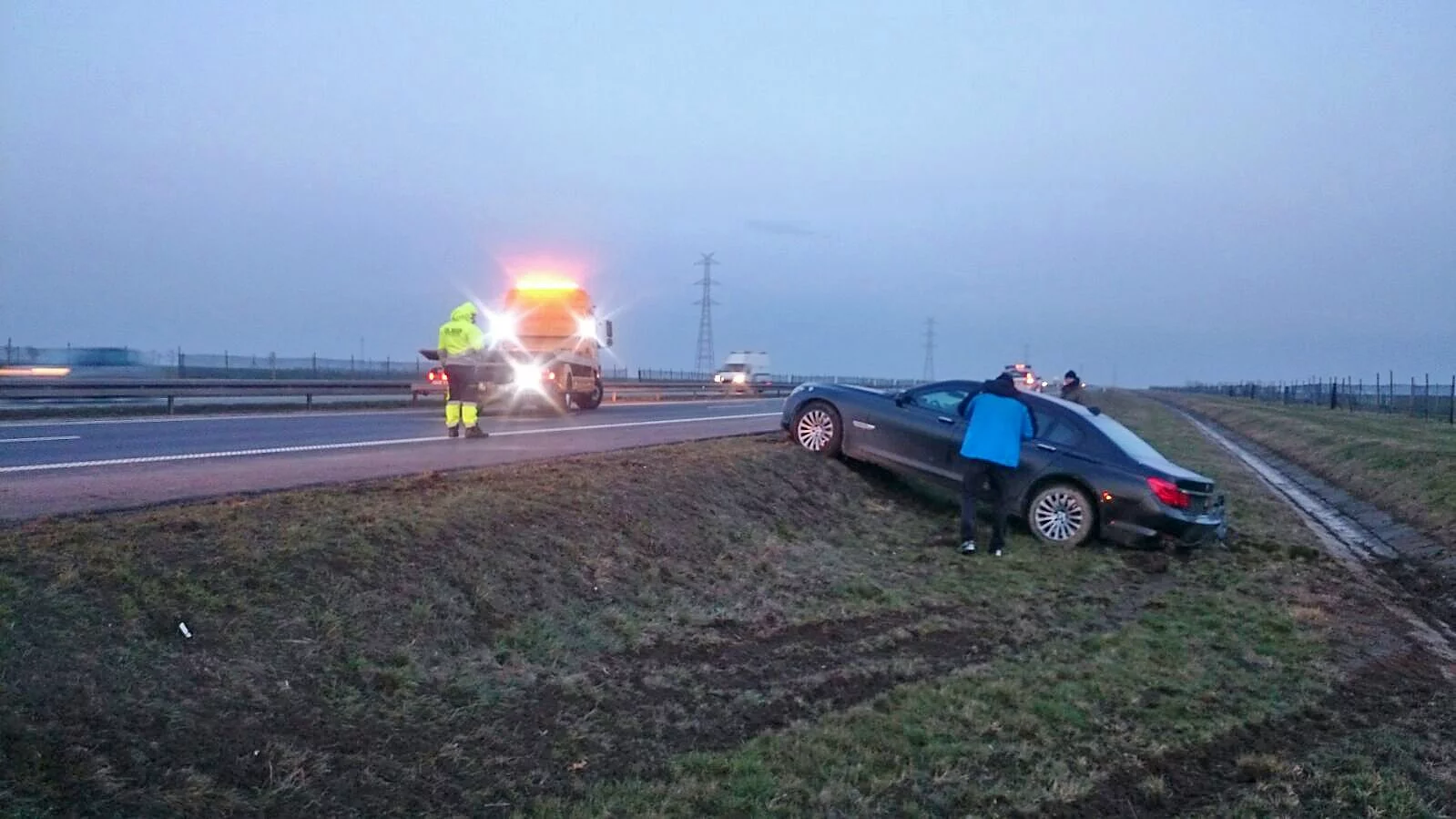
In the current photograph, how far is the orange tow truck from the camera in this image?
24.5 metres

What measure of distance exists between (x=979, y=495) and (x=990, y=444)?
0.66m

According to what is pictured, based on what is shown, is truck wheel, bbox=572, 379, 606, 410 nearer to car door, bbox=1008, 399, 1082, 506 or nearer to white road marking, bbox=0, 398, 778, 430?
white road marking, bbox=0, 398, 778, 430

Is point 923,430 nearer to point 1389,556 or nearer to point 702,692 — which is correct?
point 1389,556

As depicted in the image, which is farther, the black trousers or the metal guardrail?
the metal guardrail

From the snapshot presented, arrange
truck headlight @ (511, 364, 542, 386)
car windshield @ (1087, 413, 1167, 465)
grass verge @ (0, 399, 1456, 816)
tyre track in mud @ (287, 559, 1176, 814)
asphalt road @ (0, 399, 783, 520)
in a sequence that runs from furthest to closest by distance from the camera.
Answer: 1. truck headlight @ (511, 364, 542, 386)
2. car windshield @ (1087, 413, 1167, 465)
3. asphalt road @ (0, 399, 783, 520)
4. tyre track in mud @ (287, 559, 1176, 814)
5. grass verge @ (0, 399, 1456, 816)

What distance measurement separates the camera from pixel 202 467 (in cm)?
1173

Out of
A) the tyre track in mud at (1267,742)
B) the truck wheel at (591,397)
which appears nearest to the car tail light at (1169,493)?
the tyre track in mud at (1267,742)

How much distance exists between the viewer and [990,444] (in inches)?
466

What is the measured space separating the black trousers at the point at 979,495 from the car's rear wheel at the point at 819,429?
9.25ft

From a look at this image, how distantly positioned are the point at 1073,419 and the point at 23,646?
33.8 ft

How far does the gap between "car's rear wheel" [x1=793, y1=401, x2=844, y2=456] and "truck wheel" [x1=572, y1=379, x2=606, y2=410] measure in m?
13.1

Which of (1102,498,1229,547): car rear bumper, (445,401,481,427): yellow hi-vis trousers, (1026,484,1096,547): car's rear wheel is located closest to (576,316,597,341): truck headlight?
(445,401,481,427): yellow hi-vis trousers

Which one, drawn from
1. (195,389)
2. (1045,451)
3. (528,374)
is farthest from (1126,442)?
(195,389)

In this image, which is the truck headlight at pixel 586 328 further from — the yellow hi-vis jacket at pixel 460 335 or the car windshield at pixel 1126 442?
the car windshield at pixel 1126 442
